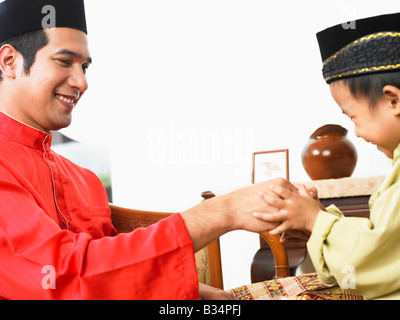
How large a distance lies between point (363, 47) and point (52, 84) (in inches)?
38.2

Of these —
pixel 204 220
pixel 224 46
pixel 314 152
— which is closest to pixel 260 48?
pixel 224 46

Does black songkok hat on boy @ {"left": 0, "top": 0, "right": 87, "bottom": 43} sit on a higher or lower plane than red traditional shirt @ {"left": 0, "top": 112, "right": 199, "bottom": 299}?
higher

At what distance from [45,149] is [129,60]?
2.35m

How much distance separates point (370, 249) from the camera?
1173 millimetres

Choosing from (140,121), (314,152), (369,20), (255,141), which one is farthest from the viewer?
(140,121)

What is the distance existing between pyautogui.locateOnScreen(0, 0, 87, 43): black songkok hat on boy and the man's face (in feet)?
0.14

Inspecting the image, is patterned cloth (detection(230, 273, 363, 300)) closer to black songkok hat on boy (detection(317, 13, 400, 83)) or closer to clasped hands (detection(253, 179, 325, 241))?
clasped hands (detection(253, 179, 325, 241))

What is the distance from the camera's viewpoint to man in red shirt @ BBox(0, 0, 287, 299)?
123 centimetres

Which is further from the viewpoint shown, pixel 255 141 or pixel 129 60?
pixel 129 60

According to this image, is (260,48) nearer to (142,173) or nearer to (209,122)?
(209,122)

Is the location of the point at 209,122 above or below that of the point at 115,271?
above


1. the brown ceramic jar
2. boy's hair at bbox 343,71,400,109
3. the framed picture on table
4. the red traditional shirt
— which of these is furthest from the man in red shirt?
the framed picture on table

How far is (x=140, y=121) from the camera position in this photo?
12.9 ft

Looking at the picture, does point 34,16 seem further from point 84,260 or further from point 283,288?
point 283,288
